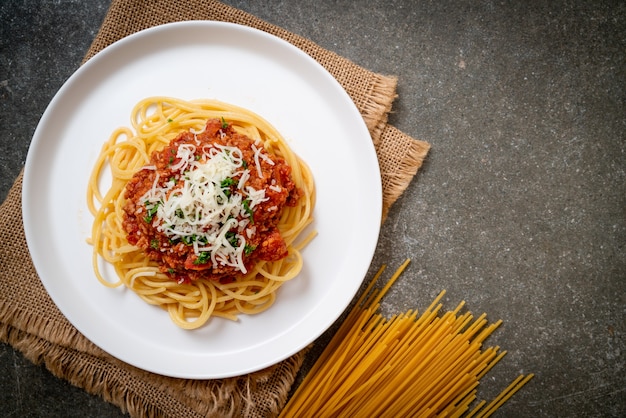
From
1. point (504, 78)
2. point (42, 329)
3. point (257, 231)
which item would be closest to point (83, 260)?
point (42, 329)

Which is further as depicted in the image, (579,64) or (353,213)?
(579,64)

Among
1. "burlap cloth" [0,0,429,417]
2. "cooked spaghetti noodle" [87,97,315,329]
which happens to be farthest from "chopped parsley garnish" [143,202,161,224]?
"burlap cloth" [0,0,429,417]

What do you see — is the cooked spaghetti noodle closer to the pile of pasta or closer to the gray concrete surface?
the pile of pasta

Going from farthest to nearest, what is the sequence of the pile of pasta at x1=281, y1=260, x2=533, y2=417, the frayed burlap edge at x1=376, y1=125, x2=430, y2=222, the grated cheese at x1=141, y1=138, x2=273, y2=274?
the frayed burlap edge at x1=376, y1=125, x2=430, y2=222 → the pile of pasta at x1=281, y1=260, x2=533, y2=417 → the grated cheese at x1=141, y1=138, x2=273, y2=274

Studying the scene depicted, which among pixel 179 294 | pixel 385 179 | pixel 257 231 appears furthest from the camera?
→ pixel 385 179

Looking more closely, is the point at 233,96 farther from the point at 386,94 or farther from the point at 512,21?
the point at 512,21

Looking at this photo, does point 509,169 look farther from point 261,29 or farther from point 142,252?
point 142,252

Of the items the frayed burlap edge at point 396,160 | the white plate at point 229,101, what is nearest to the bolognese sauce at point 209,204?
the white plate at point 229,101
